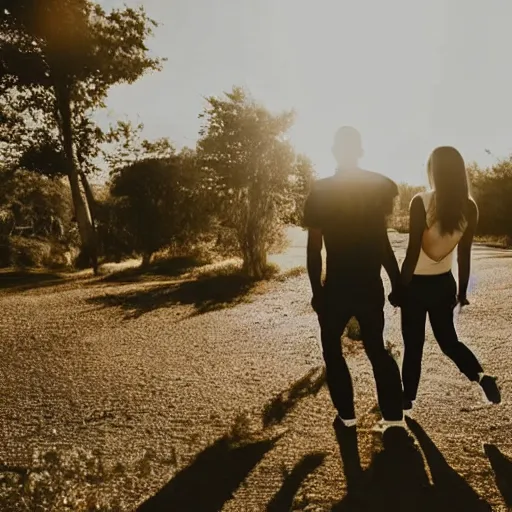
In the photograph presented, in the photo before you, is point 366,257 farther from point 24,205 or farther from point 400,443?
point 24,205

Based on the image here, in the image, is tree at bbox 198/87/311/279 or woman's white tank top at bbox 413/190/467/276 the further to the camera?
tree at bbox 198/87/311/279

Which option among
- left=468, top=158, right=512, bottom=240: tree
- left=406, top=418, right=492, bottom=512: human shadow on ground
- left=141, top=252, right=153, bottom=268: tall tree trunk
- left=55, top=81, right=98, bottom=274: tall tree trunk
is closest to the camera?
left=406, top=418, right=492, bottom=512: human shadow on ground

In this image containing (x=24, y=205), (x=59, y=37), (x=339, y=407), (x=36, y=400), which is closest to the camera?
(x=339, y=407)

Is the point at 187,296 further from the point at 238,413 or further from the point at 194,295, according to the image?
the point at 238,413

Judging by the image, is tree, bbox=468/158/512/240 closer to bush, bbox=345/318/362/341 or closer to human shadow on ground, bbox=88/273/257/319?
human shadow on ground, bbox=88/273/257/319

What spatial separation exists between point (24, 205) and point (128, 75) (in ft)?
21.2

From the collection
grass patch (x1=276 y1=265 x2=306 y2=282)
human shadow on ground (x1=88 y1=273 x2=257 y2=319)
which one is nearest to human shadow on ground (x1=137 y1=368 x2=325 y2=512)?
human shadow on ground (x1=88 y1=273 x2=257 y2=319)

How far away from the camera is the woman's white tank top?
3.31 m

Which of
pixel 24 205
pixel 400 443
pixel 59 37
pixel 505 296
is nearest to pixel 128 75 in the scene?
pixel 59 37

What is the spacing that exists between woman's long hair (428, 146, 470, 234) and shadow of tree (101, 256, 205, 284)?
10710 millimetres

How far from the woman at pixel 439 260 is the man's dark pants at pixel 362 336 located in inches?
14.1

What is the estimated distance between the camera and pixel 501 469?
284cm

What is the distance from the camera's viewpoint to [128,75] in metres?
16.2

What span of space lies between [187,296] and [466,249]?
6781mm
